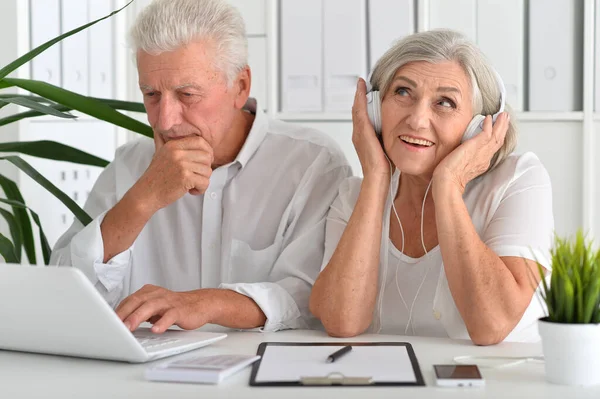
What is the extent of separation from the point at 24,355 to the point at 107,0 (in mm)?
1644

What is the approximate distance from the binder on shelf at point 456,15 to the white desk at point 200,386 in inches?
61.6

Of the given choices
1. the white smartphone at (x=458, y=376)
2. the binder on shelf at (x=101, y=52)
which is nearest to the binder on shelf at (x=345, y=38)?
the binder on shelf at (x=101, y=52)

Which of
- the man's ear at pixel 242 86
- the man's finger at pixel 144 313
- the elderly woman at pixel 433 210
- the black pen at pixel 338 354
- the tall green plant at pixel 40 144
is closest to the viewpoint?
the black pen at pixel 338 354

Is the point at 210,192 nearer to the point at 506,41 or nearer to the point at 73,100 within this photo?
the point at 73,100

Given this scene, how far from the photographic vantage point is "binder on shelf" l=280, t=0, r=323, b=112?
8.53 feet

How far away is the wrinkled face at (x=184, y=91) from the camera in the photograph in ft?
5.47

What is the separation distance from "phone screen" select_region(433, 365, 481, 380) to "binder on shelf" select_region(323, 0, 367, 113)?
1.61 metres

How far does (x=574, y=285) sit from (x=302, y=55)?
1738mm

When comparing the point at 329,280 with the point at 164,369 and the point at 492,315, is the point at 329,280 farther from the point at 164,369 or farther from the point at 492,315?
the point at 164,369

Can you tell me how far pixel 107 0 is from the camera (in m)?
2.59

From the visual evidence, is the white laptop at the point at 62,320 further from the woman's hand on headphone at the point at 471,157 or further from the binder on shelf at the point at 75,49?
the binder on shelf at the point at 75,49

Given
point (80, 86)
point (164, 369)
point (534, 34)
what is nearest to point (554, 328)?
point (164, 369)

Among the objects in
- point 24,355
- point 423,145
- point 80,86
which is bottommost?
point 24,355

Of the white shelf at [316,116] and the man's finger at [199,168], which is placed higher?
the white shelf at [316,116]
